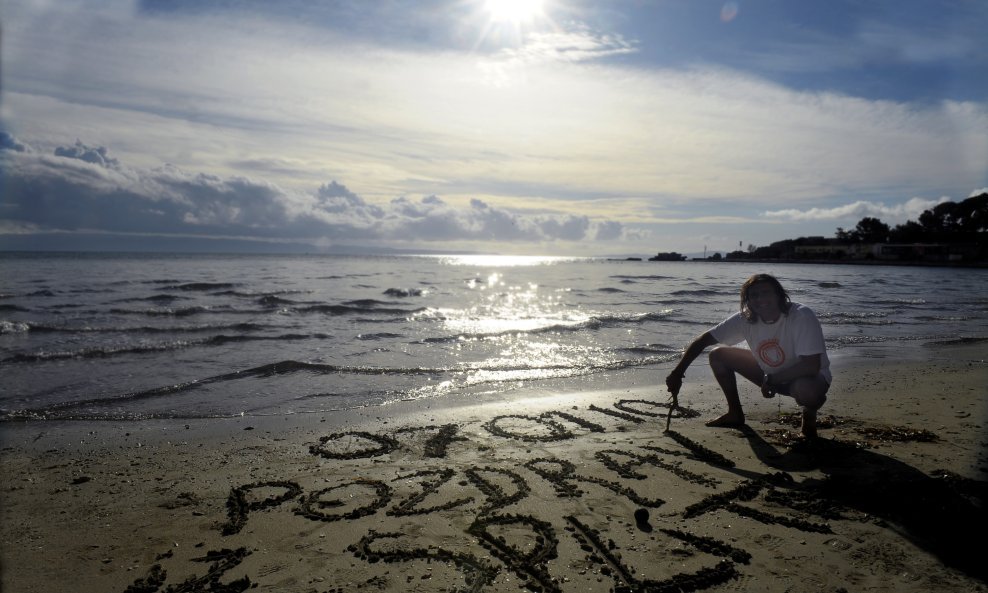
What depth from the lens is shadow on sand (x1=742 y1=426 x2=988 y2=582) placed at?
10.5 feet

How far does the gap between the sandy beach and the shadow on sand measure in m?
0.02

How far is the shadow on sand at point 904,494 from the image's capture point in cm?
319

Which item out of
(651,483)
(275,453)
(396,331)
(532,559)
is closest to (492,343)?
(396,331)

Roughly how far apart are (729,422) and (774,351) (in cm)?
95

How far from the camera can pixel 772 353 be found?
17.3 ft

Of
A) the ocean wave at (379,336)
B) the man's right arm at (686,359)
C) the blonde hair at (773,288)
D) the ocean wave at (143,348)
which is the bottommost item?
the ocean wave at (143,348)

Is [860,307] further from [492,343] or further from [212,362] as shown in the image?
[212,362]

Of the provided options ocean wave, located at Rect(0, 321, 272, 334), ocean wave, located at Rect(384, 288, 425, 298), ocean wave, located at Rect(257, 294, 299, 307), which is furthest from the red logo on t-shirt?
ocean wave, located at Rect(384, 288, 425, 298)

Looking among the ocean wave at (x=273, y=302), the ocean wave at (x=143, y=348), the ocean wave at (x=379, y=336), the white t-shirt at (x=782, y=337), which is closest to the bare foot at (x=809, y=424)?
the white t-shirt at (x=782, y=337)

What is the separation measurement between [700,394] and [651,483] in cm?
353

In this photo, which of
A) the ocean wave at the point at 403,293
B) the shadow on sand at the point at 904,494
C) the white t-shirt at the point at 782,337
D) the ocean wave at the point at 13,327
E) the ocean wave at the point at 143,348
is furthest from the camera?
the ocean wave at the point at 403,293

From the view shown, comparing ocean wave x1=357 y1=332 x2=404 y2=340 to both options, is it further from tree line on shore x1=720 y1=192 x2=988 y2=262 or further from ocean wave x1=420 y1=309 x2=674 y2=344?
tree line on shore x1=720 y1=192 x2=988 y2=262

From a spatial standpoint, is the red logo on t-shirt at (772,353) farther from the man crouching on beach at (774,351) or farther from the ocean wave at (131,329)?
the ocean wave at (131,329)

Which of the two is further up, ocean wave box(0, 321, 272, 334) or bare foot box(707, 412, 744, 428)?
bare foot box(707, 412, 744, 428)
